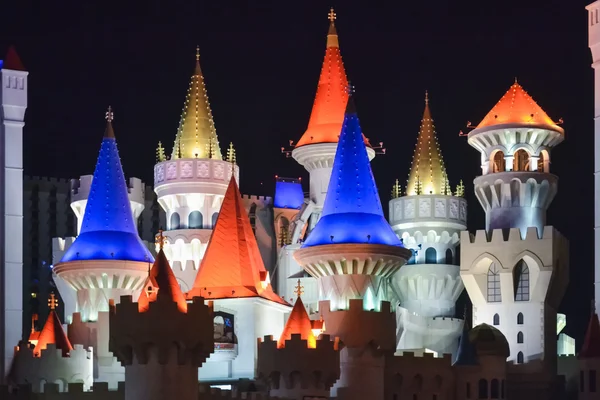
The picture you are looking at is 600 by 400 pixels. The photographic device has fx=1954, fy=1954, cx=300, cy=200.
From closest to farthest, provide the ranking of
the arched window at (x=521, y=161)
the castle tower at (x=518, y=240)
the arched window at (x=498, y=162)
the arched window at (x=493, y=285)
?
the castle tower at (x=518, y=240), the arched window at (x=493, y=285), the arched window at (x=521, y=161), the arched window at (x=498, y=162)

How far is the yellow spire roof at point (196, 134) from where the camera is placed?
6988 centimetres

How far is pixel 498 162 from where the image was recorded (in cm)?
7006

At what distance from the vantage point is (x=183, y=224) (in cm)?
6981

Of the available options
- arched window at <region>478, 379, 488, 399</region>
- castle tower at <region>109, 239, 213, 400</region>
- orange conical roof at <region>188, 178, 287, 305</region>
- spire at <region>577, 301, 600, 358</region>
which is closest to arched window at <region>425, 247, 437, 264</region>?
arched window at <region>478, 379, 488, 399</region>

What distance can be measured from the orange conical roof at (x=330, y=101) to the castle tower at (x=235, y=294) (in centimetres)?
520

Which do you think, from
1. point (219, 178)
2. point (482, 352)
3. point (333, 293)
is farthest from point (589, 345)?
point (219, 178)

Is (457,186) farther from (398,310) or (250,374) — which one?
(250,374)

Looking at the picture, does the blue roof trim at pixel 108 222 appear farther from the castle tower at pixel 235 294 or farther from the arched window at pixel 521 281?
the arched window at pixel 521 281

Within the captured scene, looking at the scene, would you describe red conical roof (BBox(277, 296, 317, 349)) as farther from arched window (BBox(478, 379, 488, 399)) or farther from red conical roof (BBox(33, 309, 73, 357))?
arched window (BBox(478, 379, 488, 399))

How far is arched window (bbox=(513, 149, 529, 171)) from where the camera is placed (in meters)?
69.6

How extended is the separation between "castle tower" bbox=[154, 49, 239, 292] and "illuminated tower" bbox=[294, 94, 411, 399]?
23.2 ft

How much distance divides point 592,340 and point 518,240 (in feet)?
17.7

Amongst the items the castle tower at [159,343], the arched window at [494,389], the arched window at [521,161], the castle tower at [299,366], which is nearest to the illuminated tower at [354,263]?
the castle tower at [299,366]

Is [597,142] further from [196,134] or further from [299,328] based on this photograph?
[196,134]
